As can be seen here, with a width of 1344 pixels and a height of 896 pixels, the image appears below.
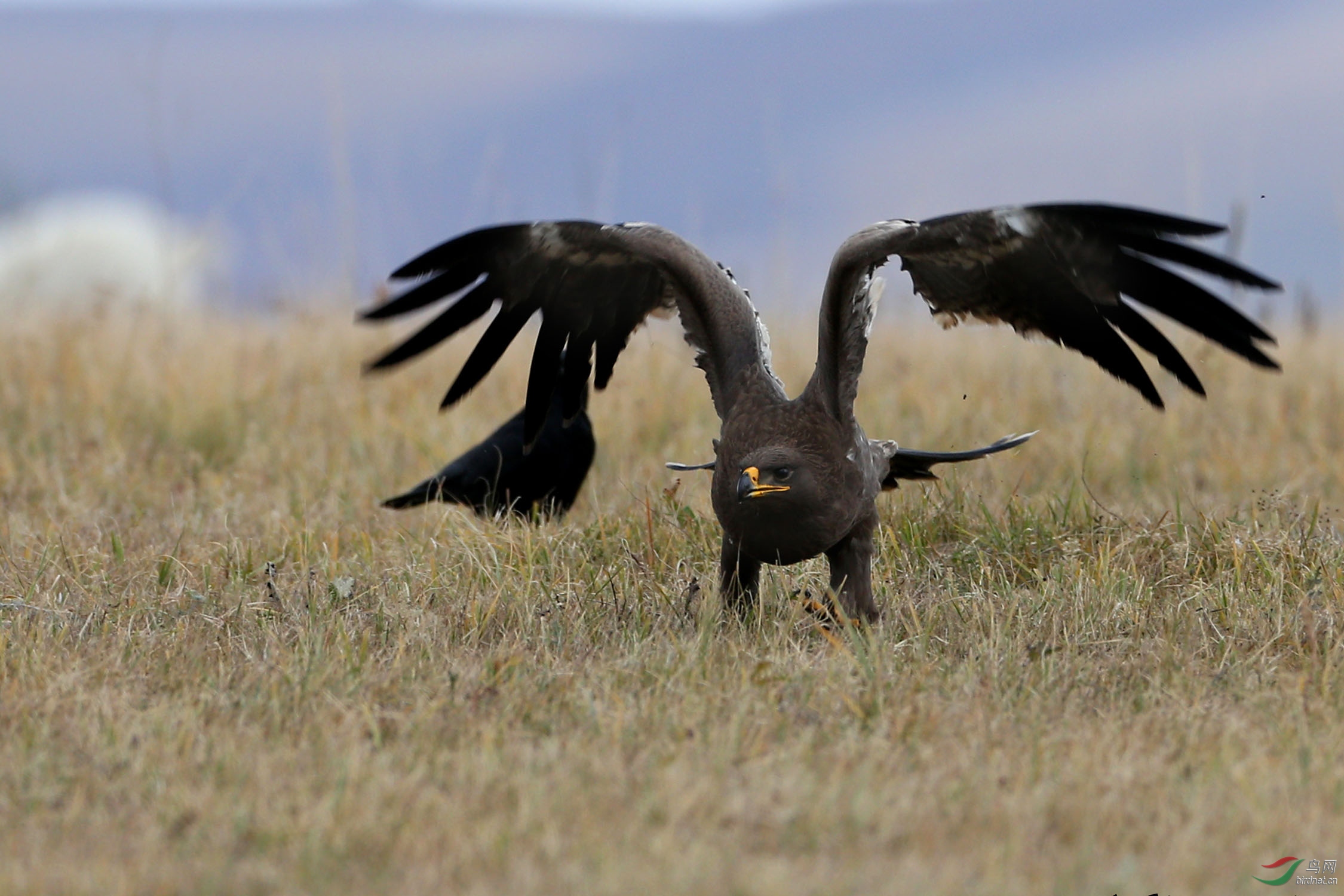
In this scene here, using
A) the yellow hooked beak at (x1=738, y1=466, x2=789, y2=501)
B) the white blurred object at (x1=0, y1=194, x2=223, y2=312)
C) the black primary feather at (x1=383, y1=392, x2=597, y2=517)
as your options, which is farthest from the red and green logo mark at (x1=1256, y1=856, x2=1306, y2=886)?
the white blurred object at (x1=0, y1=194, x2=223, y2=312)

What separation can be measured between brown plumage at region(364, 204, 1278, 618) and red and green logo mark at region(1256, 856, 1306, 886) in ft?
4.50

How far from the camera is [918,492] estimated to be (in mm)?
5273

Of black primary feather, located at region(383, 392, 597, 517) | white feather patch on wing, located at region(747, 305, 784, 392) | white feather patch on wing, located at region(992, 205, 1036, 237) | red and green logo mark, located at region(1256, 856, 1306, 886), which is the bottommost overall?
red and green logo mark, located at region(1256, 856, 1306, 886)

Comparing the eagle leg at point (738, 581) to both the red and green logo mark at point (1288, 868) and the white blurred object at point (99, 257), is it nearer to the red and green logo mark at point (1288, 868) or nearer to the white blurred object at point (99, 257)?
the red and green logo mark at point (1288, 868)

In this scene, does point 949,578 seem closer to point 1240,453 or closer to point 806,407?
point 806,407

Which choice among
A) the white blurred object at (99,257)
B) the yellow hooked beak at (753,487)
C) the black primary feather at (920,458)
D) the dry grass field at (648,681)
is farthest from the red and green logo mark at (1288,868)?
the white blurred object at (99,257)

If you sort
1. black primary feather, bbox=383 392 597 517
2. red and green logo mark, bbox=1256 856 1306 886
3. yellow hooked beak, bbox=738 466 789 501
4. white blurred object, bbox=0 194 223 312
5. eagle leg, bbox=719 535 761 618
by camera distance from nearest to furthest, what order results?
1. red and green logo mark, bbox=1256 856 1306 886
2. yellow hooked beak, bbox=738 466 789 501
3. eagle leg, bbox=719 535 761 618
4. black primary feather, bbox=383 392 597 517
5. white blurred object, bbox=0 194 223 312

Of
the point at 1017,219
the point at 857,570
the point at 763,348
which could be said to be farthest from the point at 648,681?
the point at 1017,219

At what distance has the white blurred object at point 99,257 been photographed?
1034 cm

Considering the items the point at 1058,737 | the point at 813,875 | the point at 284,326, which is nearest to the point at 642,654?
the point at 1058,737

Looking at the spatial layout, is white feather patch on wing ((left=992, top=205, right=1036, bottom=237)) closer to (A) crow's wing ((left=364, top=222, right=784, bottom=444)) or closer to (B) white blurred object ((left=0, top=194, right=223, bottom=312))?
(A) crow's wing ((left=364, top=222, right=784, bottom=444))

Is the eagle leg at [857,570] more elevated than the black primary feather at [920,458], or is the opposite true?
the black primary feather at [920,458]

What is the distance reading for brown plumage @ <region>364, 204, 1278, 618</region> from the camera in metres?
3.78

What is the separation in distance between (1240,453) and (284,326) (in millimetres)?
5992
